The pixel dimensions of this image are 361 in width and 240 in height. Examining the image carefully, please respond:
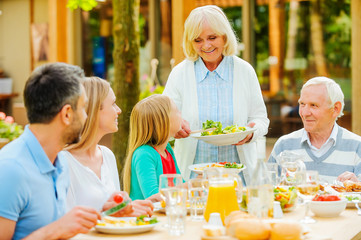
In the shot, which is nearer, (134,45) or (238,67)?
(238,67)

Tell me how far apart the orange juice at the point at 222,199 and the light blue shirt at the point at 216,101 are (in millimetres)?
1350

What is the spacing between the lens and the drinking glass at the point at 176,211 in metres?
2.21

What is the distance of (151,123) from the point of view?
3.30 meters

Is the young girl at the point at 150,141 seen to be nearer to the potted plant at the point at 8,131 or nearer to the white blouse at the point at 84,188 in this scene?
the white blouse at the point at 84,188

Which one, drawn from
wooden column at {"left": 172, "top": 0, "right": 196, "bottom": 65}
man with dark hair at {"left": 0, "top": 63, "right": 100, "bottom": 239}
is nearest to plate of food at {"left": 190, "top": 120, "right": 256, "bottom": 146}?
→ man with dark hair at {"left": 0, "top": 63, "right": 100, "bottom": 239}

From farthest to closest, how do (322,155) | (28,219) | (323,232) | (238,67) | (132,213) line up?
(238,67), (322,155), (132,213), (323,232), (28,219)

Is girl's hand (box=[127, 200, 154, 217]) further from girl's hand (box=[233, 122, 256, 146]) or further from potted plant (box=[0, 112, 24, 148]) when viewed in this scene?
potted plant (box=[0, 112, 24, 148])

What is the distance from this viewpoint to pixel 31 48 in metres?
10.9

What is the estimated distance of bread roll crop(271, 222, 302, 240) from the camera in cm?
192

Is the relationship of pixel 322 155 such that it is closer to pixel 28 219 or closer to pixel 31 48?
pixel 28 219

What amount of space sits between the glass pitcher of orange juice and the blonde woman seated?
0.33 m

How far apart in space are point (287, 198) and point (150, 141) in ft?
3.27

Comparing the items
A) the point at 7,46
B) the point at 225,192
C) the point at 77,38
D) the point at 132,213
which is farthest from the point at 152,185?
the point at 7,46

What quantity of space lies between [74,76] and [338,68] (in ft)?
22.2
